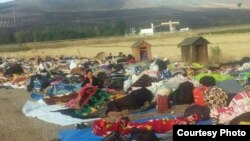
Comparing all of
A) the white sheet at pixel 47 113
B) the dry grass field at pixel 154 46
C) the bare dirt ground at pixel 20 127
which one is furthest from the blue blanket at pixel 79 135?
the dry grass field at pixel 154 46

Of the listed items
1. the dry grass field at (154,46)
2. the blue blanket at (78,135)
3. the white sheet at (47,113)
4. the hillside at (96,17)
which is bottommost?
the hillside at (96,17)

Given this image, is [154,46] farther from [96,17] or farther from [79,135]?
[96,17]

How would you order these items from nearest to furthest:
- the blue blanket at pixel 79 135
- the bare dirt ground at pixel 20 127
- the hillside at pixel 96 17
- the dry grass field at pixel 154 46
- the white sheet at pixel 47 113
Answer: the blue blanket at pixel 79 135
the bare dirt ground at pixel 20 127
the white sheet at pixel 47 113
the dry grass field at pixel 154 46
the hillside at pixel 96 17

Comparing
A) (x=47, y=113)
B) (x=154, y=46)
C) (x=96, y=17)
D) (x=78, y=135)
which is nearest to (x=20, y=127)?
(x=47, y=113)

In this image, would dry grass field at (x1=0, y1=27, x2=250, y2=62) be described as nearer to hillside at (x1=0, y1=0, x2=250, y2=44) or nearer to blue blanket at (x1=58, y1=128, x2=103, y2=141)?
blue blanket at (x1=58, y1=128, x2=103, y2=141)

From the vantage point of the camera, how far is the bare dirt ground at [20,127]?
29.5 ft

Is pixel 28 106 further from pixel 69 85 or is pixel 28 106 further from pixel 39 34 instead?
pixel 39 34

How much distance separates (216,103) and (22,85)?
397 inches

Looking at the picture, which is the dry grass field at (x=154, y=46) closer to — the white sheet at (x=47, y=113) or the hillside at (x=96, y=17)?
the white sheet at (x=47, y=113)

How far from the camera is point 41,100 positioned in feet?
40.8

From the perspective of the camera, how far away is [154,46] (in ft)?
107

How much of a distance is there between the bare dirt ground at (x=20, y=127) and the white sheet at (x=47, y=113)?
138 mm

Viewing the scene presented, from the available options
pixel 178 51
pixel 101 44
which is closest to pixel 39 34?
pixel 101 44

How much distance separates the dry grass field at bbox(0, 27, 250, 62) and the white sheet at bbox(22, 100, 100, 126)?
1376cm
